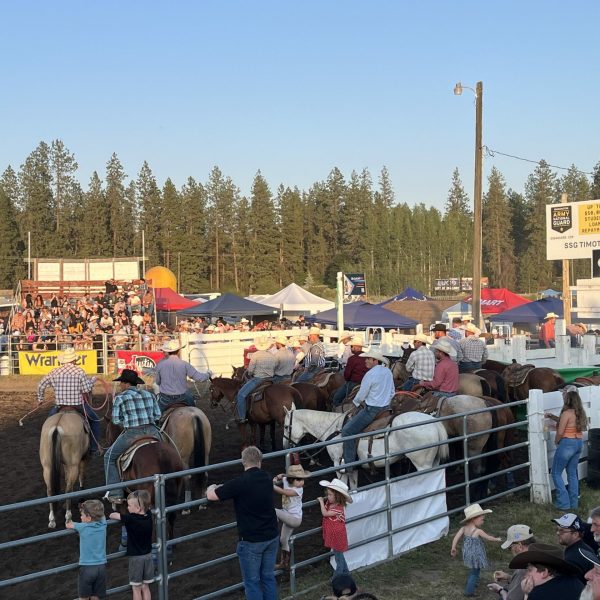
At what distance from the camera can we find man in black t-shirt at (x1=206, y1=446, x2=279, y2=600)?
5883mm

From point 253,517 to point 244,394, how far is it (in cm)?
820

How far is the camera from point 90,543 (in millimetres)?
5750

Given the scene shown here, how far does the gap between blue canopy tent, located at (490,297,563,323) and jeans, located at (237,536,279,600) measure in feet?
90.4

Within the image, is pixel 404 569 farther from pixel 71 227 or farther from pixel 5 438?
pixel 71 227

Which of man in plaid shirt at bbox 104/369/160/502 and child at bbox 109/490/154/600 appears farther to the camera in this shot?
man in plaid shirt at bbox 104/369/160/502

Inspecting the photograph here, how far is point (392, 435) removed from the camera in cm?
959

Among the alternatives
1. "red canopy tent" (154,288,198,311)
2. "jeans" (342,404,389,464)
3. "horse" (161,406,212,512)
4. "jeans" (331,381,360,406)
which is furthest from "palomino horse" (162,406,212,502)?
"red canopy tent" (154,288,198,311)

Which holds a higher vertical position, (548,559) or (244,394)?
(548,559)

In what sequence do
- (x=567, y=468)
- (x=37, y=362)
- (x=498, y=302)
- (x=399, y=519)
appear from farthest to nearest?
(x=498, y=302), (x=37, y=362), (x=567, y=468), (x=399, y=519)

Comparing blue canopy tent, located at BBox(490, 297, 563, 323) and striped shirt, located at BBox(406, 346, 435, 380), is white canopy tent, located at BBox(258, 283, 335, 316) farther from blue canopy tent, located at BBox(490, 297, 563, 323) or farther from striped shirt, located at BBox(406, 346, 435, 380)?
striped shirt, located at BBox(406, 346, 435, 380)

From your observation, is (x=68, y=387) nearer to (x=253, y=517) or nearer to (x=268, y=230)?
(x=253, y=517)

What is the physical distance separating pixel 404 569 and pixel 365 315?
22520 mm

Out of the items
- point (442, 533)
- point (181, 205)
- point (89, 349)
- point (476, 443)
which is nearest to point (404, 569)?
point (442, 533)

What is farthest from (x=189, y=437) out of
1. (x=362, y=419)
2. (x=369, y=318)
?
(x=369, y=318)
